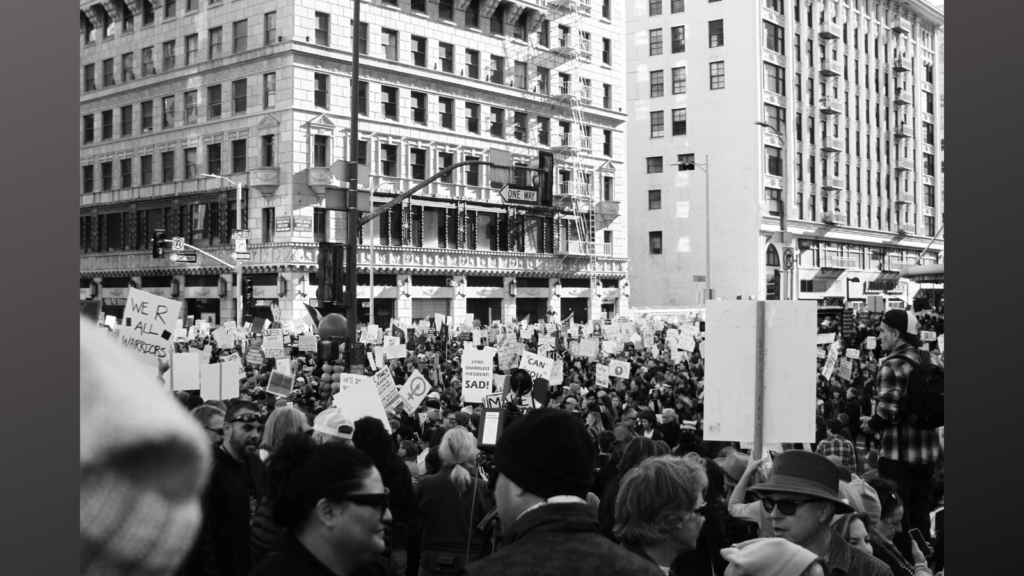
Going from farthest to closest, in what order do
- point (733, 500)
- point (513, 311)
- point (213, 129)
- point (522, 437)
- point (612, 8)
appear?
point (612, 8)
point (513, 311)
point (213, 129)
point (733, 500)
point (522, 437)

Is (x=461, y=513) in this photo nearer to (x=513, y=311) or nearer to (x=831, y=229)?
(x=513, y=311)

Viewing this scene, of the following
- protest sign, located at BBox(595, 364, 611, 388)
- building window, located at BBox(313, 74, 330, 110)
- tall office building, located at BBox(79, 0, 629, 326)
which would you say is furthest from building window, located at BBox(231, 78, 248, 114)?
protest sign, located at BBox(595, 364, 611, 388)

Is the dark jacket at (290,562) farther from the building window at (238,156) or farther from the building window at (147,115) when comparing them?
the building window at (147,115)

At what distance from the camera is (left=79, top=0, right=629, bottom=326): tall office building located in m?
42.9

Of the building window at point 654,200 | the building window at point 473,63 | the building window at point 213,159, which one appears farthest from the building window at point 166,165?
the building window at point 654,200

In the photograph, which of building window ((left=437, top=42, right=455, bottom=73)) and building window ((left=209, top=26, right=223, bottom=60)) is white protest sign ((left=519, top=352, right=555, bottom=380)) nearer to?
building window ((left=209, top=26, right=223, bottom=60))

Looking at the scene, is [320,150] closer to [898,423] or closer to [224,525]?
[898,423]

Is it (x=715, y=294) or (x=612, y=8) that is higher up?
(x=612, y=8)

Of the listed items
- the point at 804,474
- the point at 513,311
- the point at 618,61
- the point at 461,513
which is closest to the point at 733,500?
the point at 461,513

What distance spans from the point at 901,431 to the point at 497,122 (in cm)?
4457

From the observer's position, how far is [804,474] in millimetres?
3928
